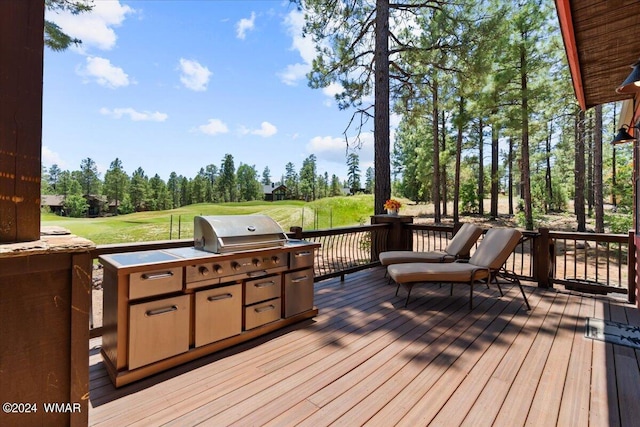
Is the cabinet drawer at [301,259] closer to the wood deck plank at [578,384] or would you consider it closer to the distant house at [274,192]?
the wood deck plank at [578,384]

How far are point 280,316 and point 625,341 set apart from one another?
324 cm

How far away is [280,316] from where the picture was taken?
3.04 m

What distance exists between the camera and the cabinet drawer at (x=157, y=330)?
211cm

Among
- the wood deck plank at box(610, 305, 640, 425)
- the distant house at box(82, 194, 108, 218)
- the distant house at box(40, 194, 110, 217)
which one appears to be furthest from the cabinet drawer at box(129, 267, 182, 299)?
the distant house at box(82, 194, 108, 218)

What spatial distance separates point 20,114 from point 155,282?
1256 millimetres

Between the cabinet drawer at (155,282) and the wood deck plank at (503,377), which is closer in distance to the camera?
the wood deck plank at (503,377)

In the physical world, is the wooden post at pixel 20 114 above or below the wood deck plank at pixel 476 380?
above

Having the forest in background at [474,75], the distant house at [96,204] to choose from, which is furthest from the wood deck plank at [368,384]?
the distant house at [96,204]

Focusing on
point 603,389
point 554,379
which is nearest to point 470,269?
point 554,379

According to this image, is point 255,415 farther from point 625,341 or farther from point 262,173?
point 262,173

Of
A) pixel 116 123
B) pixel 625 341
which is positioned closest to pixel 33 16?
pixel 625 341

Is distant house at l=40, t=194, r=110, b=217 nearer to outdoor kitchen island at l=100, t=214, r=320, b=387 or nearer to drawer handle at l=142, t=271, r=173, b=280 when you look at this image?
outdoor kitchen island at l=100, t=214, r=320, b=387

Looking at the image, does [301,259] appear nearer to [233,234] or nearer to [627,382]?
[233,234]

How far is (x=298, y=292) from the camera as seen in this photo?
10.5 feet
